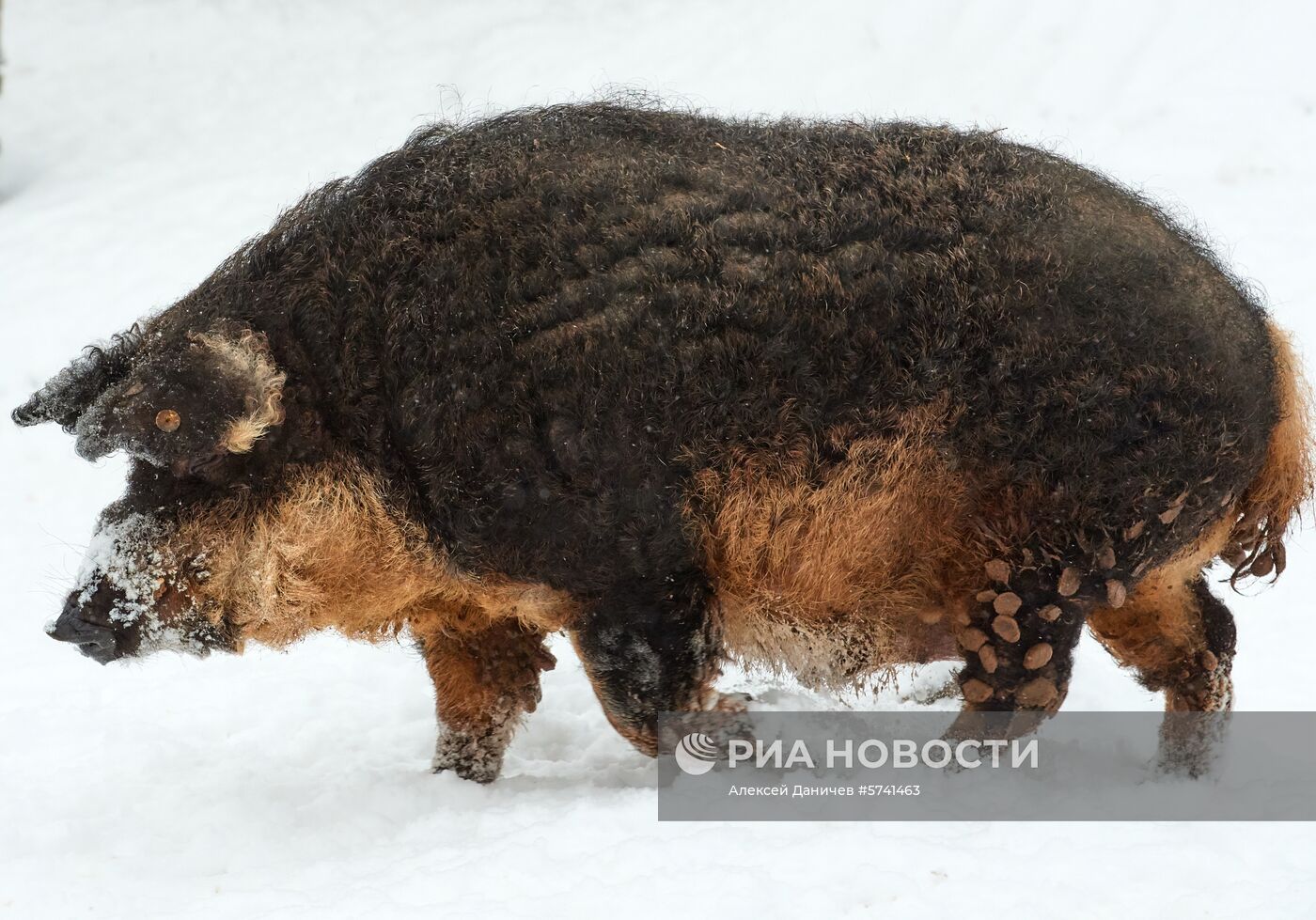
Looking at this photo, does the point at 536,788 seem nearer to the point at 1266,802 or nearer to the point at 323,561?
the point at 323,561

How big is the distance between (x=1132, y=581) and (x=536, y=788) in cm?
233

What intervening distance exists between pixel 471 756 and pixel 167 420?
1.86 m

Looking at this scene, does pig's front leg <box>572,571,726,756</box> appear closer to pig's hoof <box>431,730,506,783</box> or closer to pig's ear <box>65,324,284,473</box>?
pig's hoof <box>431,730,506,783</box>

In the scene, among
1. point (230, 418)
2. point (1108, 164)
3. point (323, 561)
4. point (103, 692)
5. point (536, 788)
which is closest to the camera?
point (230, 418)

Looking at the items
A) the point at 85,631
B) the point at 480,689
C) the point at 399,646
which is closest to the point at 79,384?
the point at 85,631

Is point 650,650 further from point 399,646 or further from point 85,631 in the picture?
point 399,646

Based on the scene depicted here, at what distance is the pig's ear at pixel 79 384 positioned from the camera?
4.32 meters

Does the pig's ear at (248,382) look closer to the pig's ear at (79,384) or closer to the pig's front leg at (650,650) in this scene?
the pig's ear at (79,384)

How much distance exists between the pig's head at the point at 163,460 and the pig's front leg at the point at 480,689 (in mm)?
1004

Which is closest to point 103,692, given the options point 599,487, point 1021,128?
point 599,487

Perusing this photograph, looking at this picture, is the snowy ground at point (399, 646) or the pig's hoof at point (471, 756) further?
the pig's hoof at point (471, 756)

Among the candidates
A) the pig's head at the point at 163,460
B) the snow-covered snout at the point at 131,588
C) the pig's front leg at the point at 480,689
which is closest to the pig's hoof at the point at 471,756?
the pig's front leg at the point at 480,689

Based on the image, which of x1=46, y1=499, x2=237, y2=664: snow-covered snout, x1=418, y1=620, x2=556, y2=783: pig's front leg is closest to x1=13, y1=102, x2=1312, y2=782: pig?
x1=46, y1=499, x2=237, y2=664: snow-covered snout

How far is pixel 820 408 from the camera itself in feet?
13.7
